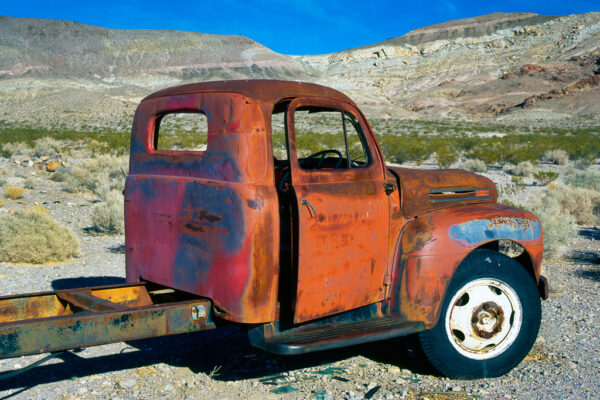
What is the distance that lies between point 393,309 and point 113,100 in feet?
242

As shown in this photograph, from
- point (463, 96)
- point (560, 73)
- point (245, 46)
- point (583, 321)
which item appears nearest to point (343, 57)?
point (245, 46)

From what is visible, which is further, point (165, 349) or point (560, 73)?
point (560, 73)

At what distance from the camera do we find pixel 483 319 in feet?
13.3

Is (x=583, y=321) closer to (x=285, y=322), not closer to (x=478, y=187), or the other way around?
(x=478, y=187)

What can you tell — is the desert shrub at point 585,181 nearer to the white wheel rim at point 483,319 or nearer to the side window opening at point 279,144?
the side window opening at point 279,144

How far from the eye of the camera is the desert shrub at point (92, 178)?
1437 centimetres

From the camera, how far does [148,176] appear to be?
3.96 metres

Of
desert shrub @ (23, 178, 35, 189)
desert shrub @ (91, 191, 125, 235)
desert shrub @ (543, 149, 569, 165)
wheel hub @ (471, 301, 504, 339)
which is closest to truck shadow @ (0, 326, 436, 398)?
wheel hub @ (471, 301, 504, 339)

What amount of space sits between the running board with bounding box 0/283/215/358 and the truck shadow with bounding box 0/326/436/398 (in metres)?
0.60

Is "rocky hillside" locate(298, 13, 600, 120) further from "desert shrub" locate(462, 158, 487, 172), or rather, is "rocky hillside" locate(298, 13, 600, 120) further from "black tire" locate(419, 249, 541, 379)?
"black tire" locate(419, 249, 541, 379)

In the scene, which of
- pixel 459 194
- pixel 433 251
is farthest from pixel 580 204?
pixel 433 251

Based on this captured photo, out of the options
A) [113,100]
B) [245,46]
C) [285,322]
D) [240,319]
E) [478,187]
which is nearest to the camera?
[240,319]

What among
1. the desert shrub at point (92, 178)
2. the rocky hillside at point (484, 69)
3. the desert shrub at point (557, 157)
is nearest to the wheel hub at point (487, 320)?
the desert shrub at point (92, 178)

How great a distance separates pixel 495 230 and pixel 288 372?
188 centimetres
